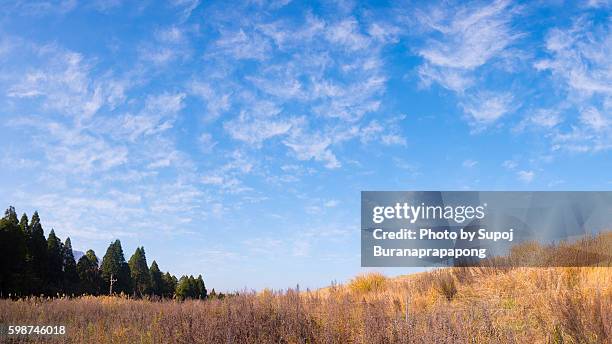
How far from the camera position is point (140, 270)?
44.6m

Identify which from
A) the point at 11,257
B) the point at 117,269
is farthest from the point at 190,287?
the point at 11,257

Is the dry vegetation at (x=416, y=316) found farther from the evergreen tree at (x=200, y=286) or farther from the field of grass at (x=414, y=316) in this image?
the evergreen tree at (x=200, y=286)

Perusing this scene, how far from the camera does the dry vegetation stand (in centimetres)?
721

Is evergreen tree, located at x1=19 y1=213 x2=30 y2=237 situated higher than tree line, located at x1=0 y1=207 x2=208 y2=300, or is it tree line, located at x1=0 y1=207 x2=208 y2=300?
evergreen tree, located at x1=19 y1=213 x2=30 y2=237

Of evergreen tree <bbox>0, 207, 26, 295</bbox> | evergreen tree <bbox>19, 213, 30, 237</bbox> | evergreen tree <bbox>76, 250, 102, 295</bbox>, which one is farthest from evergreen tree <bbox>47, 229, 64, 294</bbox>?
evergreen tree <bbox>0, 207, 26, 295</bbox>

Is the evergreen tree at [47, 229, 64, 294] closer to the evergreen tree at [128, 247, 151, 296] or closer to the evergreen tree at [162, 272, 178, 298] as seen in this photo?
the evergreen tree at [128, 247, 151, 296]

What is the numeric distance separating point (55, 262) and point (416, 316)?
36.2 metres

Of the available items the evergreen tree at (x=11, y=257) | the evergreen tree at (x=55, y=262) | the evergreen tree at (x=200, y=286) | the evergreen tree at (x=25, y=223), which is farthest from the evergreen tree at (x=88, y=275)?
the evergreen tree at (x=200, y=286)

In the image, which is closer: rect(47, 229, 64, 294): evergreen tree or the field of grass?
the field of grass

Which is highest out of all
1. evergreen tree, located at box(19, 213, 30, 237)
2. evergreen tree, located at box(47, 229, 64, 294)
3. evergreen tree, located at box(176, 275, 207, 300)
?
evergreen tree, located at box(19, 213, 30, 237)

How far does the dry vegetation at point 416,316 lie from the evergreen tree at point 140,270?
29427 mm

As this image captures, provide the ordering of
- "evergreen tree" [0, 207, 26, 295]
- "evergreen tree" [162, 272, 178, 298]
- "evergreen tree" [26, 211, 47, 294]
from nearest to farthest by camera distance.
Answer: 1. "evergreen tree" [0, 207, 26, 295]
2. "evergreen tree" [26, 211, 47, 294]
3. "evergreen tree" [162, 272, 178, 298]

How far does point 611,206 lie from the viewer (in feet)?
43.8

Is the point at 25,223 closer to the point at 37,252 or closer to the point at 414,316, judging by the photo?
the point at 37,252
